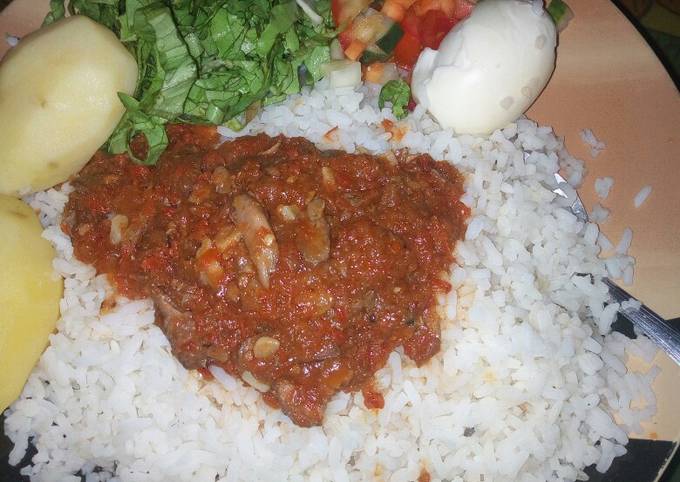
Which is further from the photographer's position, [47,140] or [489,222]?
[489,222]


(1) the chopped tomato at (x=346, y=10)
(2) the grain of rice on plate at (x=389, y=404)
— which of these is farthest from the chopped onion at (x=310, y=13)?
(2) the grain of rice on plate at (x=389, y=404)

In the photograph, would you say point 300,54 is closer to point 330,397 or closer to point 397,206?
point 397,206

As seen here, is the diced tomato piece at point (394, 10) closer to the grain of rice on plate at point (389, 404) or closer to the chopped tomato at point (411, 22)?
the chopped tomato at point (411, 22)

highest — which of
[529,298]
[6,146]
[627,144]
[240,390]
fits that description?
[627,144]

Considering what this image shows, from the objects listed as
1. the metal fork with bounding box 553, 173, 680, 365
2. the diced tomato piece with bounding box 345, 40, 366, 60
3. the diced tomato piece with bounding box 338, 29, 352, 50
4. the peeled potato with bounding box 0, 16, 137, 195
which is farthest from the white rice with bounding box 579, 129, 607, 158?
the peeled potato with bounding box 0, 16, 137, 195

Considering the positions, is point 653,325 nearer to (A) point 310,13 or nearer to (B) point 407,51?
(B) point 407,51

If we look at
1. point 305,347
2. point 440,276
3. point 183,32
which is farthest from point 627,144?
point 183,32
